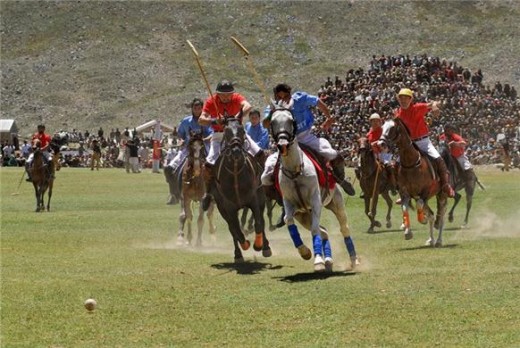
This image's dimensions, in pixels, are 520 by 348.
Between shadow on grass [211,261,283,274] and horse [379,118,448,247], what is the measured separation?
13.0ft

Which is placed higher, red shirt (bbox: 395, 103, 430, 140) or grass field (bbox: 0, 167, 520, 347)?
red shirt (bbox: 395, 103, 430, 140)

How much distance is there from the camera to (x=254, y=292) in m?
15.1

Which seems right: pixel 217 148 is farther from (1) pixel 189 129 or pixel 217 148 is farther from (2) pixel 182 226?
(2) pixel 182 226

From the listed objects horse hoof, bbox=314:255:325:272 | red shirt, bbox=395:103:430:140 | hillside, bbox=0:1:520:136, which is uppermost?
hillside, bbox=0:1:520:136

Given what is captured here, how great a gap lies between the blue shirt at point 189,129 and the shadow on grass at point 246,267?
16.8 ft

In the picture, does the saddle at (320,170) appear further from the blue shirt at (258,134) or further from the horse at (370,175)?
the horse at (370,175)

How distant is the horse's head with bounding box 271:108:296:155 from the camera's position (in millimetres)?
16141

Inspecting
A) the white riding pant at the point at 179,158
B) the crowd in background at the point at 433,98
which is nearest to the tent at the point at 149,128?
the crowd in background at the point at 433,98

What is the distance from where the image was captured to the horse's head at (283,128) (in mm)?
16141

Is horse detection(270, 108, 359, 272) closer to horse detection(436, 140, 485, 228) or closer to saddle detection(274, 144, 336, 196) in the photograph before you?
saddle detection(274, 144, 336, 196)

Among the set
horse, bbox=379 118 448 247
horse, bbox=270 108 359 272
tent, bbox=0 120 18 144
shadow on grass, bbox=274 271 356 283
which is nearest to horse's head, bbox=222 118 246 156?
horse, bbox=270 108 359 272

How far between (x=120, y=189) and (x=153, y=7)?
303 ft

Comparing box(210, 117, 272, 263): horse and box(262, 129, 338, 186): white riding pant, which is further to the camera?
box(210, 117, 272, 263): horse

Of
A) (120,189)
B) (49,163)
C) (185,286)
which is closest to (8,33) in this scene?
(120,189)
